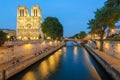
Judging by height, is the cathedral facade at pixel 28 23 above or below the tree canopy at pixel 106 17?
above

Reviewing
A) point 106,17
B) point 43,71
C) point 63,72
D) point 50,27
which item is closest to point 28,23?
point 50,27

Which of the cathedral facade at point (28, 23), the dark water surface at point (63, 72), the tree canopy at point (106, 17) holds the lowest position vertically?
the dark water surface at point (63, 72)

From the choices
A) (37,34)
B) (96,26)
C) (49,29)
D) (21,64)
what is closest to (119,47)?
(21,64)

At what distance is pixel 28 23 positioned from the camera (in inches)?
7584

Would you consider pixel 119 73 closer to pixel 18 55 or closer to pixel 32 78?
pixel 32 78

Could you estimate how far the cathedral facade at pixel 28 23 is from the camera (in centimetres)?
18712

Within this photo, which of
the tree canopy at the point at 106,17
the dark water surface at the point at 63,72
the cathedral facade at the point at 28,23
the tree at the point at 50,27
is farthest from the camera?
the cathedral facade at the point at 28,23

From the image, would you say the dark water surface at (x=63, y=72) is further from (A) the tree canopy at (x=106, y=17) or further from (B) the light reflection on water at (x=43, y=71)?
(A) the tree canopy at (x=106, y=17)

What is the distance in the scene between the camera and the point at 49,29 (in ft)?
324

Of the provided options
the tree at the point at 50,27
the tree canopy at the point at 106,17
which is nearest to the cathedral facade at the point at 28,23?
the tree at the point at 50,27

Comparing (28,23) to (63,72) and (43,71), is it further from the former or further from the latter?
(63,72)

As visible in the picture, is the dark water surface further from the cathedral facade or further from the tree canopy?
the cathedral facade

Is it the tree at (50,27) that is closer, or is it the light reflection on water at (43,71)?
the light reflection on water at (43,71)

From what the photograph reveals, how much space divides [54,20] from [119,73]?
84535 millimetres
